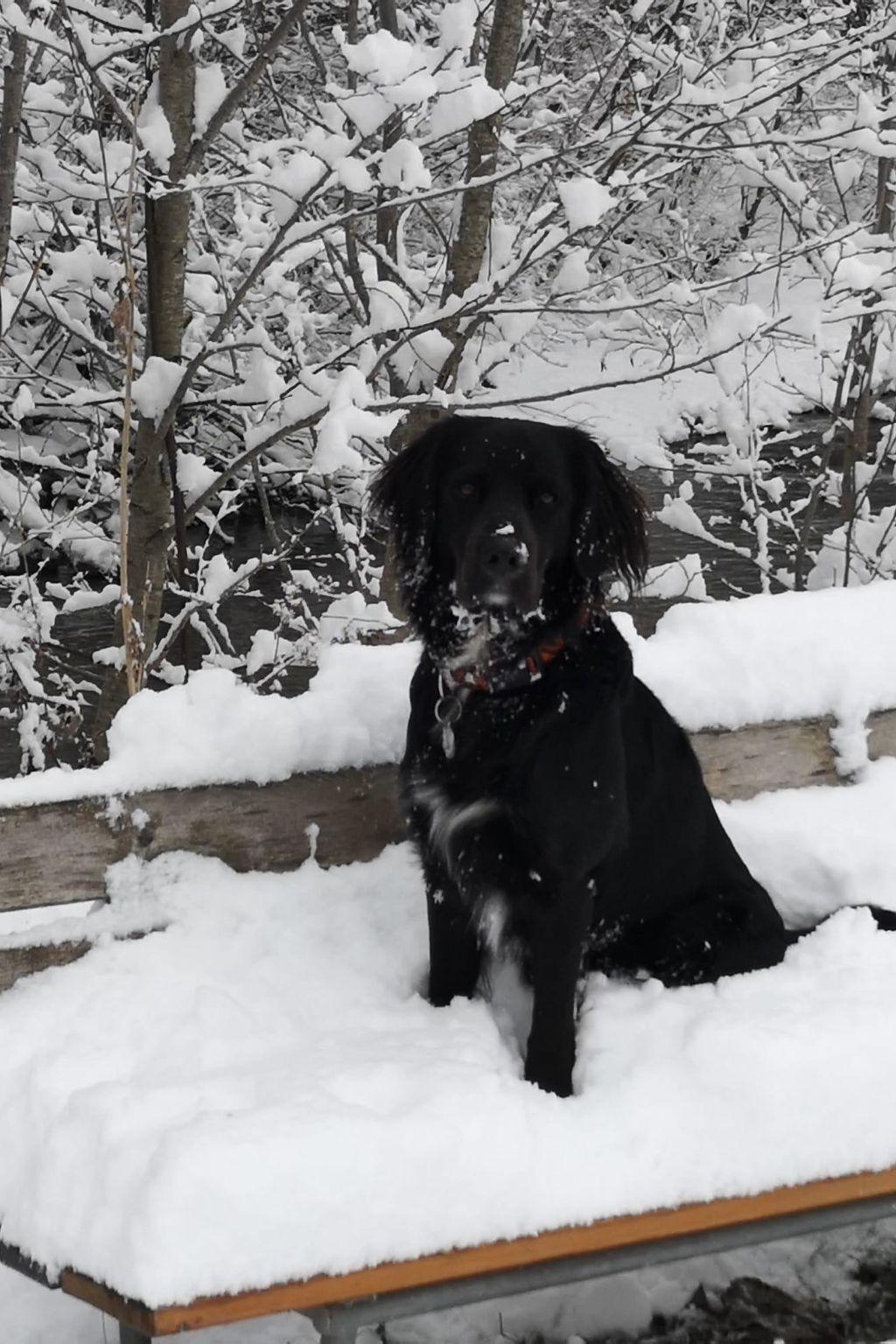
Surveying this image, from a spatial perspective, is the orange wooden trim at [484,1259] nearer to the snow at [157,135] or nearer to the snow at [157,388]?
the snow at [157,388]

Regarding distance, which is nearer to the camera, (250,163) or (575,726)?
(575,726)

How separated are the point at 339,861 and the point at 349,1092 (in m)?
0.78

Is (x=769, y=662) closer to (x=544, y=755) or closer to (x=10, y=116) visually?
(x=544, y=755)

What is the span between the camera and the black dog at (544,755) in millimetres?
2303

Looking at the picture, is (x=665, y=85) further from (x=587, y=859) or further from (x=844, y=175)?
(x=587, y=859)

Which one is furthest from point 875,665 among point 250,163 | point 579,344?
point 579,344

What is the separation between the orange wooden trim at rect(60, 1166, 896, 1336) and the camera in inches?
70.2

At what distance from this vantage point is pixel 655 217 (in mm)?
9633

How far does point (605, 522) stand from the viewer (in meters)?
2.51

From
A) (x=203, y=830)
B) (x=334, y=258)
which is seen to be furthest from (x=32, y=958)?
(x=334, y=258)

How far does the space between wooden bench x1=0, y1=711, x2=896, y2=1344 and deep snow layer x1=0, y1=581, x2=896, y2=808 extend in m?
0.05

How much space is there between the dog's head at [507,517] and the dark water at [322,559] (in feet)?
8.76

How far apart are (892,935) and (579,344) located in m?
7.04

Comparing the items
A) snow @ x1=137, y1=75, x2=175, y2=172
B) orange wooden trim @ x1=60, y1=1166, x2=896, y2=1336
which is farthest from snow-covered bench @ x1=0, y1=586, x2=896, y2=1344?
snow @ x1=137, y1=75, x2=175, y2=172
